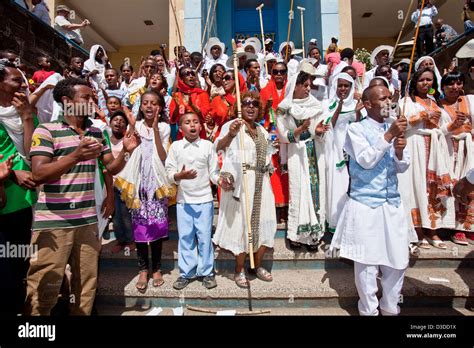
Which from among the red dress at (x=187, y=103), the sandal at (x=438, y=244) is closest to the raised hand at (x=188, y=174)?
the red dress at (x=187, y=103)

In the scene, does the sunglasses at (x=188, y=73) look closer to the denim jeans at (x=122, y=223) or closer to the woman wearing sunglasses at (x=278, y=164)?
the woman wearing sunglasses at (x=278, y=164)

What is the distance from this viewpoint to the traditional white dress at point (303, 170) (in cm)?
348

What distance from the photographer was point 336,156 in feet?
12.2

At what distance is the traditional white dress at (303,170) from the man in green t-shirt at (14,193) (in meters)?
2.54

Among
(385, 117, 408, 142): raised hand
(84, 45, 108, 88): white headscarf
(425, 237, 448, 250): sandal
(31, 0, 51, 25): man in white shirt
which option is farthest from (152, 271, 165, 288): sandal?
(31, 0, 51, 25): man in white shirt

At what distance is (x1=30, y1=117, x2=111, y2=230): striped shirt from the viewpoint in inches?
88.0

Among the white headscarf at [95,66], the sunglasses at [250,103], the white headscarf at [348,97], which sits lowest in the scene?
the sunglasses at [250,103]

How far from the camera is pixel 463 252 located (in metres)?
3.52

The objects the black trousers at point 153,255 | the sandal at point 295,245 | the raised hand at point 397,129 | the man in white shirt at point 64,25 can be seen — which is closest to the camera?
the raised hand at point 397,129

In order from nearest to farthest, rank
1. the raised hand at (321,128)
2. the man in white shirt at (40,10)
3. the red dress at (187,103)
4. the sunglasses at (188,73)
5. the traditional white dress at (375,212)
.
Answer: the traditional white dress at (375,212)
the raised hand at (321,128)
the red dress at (187,103)
the sunglasses at (188,73)
the man in white shirt at (40,10)

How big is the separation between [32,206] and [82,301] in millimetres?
933

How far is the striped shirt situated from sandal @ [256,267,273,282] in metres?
1.82

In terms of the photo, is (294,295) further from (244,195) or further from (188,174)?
(188,174)
